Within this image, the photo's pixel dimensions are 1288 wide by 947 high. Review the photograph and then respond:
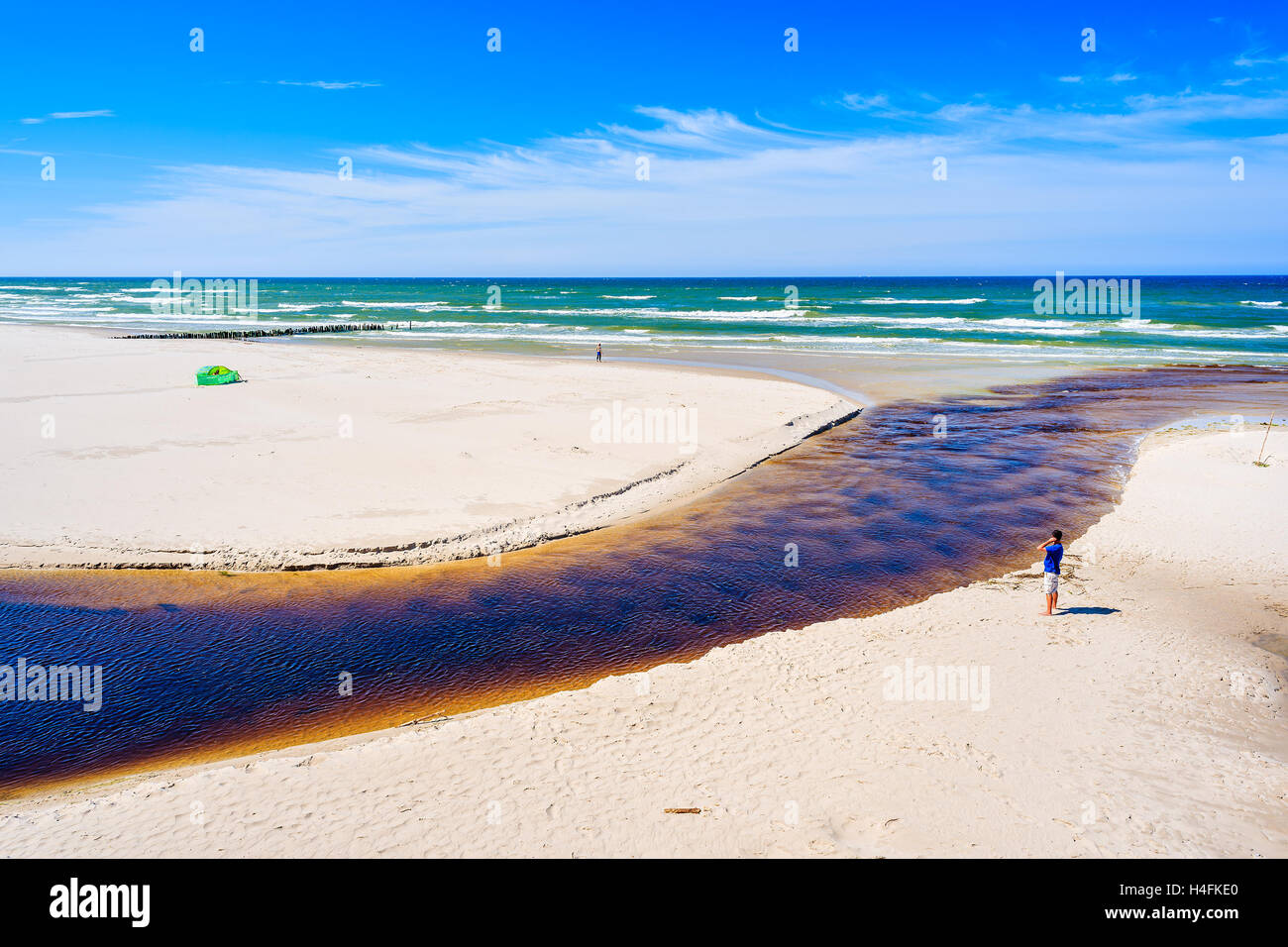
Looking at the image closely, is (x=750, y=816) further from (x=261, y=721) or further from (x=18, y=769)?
(x=18, y=769)

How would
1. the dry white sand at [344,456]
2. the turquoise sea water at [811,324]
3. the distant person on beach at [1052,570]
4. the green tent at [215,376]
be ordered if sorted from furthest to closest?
the turquoise sea water at [811,324]
the green tent at [215,376]
the dry white sand at [344,456]
the distant person on beach at [1052,570]

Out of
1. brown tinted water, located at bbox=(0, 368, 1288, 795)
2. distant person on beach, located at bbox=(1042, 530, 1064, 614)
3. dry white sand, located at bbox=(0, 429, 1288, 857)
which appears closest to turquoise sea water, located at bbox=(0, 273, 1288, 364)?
brown tinted water, located at bbox=(0, 368, 1288, 795)

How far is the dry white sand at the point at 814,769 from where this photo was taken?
671cm

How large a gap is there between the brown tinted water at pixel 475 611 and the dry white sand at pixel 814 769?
1026mm

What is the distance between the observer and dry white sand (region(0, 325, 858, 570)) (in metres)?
14.8

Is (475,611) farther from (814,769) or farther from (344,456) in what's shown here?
(344,456)

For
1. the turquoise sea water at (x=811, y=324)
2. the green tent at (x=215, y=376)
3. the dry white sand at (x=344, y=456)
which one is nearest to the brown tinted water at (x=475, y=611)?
the dry white sand at (x=344, y=456)

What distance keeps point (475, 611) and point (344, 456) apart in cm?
941

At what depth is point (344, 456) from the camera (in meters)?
20.1

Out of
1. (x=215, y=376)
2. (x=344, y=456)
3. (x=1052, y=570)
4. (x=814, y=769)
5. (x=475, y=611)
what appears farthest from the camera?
(x=215, y=376)

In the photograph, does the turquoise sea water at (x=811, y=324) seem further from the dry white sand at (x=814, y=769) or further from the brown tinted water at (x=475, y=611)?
the dry white sand at (x=814, y=769)

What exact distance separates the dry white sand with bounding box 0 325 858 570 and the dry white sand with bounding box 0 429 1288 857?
693cm

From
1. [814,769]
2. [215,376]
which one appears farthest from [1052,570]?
[215,376]
